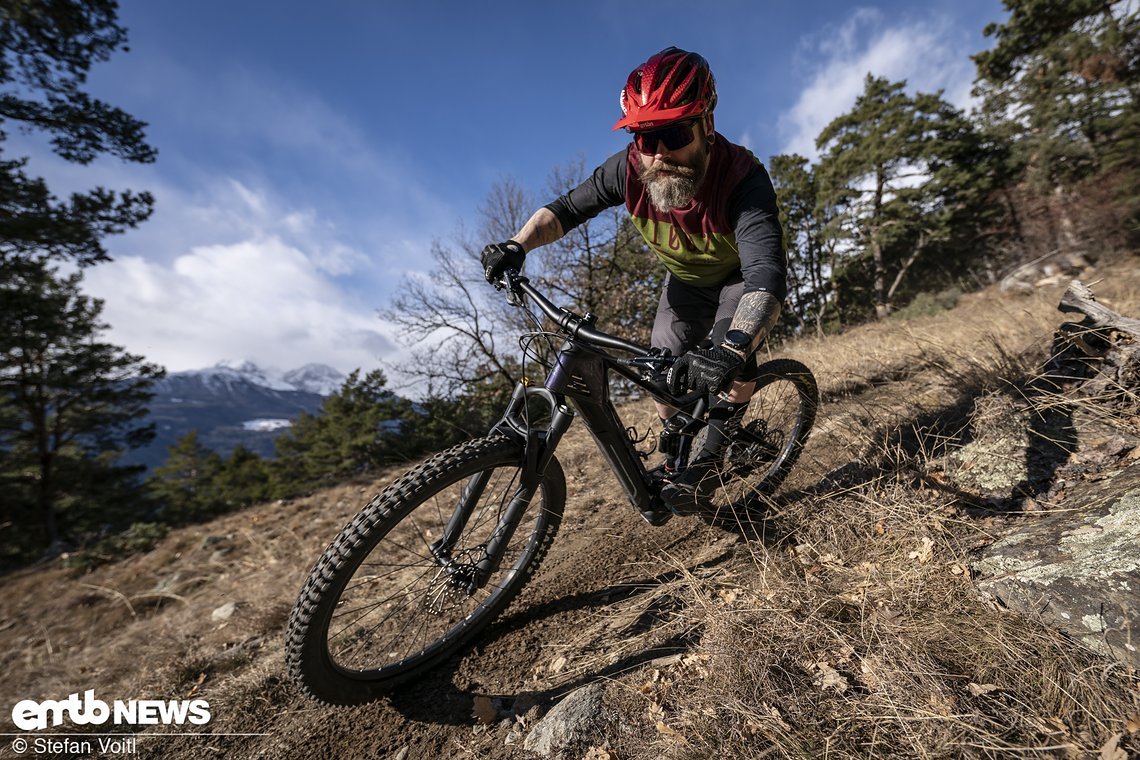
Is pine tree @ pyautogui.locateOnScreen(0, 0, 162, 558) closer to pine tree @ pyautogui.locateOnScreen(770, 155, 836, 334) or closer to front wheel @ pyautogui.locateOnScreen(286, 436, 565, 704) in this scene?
front wheel @ pyautogui.locateOnScreen(286, 436, 565, 704)

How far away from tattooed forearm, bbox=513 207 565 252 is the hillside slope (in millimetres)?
1968

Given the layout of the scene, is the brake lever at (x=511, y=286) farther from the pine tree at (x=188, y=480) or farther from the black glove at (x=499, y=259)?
the pine tree at (x=188, y=480)

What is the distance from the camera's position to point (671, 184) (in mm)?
2406

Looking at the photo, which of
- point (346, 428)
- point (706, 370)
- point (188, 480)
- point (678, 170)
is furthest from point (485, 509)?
point (188, 480)

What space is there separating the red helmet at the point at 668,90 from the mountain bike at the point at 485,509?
974 millimetres

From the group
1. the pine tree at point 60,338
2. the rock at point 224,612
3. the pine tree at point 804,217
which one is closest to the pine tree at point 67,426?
the pine tree at point 60,338

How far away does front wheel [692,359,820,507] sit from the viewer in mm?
2744

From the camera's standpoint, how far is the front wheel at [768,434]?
2.74 metres

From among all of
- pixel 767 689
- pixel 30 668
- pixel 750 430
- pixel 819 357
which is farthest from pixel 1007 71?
pixel 30 668

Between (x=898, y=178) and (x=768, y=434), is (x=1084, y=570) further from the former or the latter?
(x=898, y=178)

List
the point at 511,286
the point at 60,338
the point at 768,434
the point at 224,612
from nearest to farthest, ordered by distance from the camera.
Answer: the point at 511,286, the point at 768,434, the point at 224,612, the point at 60,338

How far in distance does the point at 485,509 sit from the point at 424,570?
522mm

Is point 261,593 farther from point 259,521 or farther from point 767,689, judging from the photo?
point 767,689

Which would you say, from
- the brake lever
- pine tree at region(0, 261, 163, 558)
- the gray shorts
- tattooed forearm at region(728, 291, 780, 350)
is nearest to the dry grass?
tattooed forearm at region(728, 291, 780, 350)
